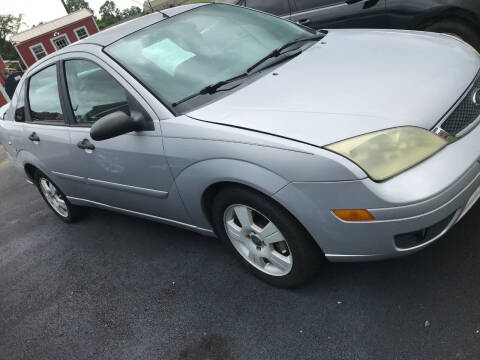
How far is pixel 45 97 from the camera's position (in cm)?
404

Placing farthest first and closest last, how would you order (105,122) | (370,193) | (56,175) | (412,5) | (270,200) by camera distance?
(412,5)
(56,175)
(105,122)
(270,200)
(370,193)

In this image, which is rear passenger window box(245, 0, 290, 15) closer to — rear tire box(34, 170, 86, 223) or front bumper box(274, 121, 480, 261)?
rear tire box(34, 170, 86, 223)

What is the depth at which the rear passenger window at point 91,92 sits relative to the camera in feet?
10.3

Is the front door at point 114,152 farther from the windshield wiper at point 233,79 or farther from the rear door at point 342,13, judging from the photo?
the rear door at point 342,13

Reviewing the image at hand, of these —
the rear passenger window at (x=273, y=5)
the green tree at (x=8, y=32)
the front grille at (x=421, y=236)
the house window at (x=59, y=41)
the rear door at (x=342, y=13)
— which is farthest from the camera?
the green tree at (x=8, y=32)

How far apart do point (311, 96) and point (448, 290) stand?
1.27 meters

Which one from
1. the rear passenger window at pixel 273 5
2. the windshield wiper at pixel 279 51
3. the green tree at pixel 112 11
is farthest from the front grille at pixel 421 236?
the green tree at pixel 112 11

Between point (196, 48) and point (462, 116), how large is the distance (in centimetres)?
174

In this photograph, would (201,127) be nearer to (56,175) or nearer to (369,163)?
(369,163)

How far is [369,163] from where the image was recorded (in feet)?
6.98

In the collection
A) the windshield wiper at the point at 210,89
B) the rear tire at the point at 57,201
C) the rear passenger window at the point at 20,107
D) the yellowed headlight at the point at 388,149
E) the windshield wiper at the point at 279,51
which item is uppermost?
the rear passenger window at the point at 20,107

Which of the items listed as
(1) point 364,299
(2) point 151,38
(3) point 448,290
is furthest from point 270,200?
(2) point 151,38

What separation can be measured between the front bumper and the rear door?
10.4ft

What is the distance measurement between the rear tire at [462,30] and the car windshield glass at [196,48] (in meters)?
1.96
